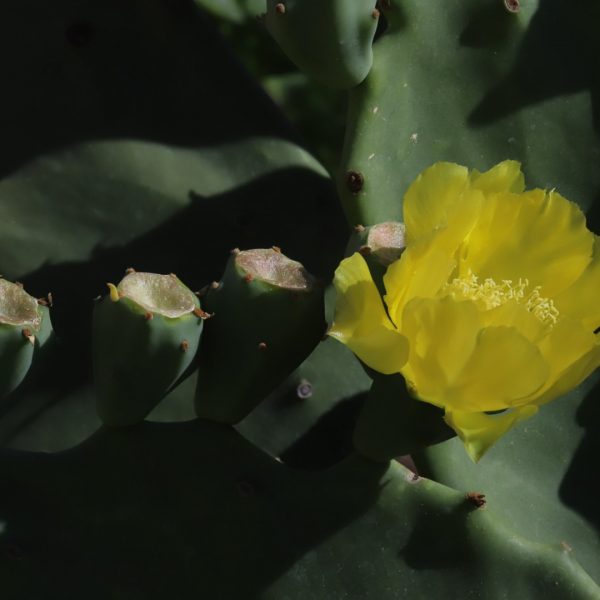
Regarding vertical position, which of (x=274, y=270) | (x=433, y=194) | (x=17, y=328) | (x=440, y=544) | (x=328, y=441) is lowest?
(x=328, y=441)

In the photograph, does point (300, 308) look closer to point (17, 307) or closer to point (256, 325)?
point (256, 325)

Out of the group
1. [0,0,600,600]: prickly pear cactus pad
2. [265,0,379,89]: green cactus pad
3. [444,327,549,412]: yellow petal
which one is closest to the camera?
[444,327,549,412]: yellow petal

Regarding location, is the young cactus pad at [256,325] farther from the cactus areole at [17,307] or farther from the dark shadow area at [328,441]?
the dark shadow area at [328,441]

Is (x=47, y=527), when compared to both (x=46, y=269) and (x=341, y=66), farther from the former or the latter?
(x=341, y=66)

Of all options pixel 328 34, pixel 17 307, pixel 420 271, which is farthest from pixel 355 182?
pixel 17 307

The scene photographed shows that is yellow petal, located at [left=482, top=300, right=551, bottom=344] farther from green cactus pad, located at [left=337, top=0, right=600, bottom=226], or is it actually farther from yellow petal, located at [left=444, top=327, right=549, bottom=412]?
green cactus pad, located at [left=337, top=0, right=600, bottom=226]

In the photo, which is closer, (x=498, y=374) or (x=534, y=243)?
(x=498, y=374)

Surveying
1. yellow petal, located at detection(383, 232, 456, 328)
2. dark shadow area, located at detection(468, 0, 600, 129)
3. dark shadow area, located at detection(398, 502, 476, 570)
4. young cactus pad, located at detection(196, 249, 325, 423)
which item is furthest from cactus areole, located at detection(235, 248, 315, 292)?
dark shadow area, located at detection(468, 0, 600, 129)
